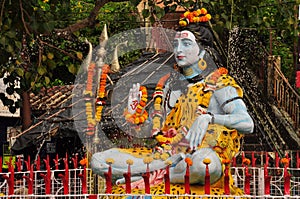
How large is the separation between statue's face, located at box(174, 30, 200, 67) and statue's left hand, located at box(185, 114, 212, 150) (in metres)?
0.57

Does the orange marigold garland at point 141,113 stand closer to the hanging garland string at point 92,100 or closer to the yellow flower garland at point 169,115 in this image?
the yellow flower garland at point 169,115

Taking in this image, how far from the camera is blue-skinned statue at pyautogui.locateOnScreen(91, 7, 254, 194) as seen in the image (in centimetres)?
668

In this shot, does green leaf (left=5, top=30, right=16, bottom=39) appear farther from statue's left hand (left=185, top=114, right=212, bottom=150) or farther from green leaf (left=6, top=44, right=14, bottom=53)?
statue's left hand (left=185, top=114, right=212, bottom=150)

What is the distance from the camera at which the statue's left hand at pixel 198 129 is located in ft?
21.9

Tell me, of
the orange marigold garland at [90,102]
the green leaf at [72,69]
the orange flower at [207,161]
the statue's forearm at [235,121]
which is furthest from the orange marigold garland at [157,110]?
the orange flower at [207,161]

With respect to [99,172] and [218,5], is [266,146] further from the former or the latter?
[99,172]

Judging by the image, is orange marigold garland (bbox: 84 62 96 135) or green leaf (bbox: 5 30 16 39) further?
orange marigold garland (bbox: 84 62 96 135)

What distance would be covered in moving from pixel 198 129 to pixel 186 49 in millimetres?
778

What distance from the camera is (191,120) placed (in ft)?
22.9

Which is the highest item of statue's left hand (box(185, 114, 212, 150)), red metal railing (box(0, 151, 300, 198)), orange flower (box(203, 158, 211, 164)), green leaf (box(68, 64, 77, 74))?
green leaf (box(68, 64, 77, 74))

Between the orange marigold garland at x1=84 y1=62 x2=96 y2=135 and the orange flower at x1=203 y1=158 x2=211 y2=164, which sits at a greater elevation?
the orange marigold garland at x1=84 y1=62 x2=96 y2=135

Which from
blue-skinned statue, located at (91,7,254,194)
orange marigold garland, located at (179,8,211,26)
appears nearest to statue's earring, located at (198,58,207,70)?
blue-skinned statue, located at (91,7,254,194)

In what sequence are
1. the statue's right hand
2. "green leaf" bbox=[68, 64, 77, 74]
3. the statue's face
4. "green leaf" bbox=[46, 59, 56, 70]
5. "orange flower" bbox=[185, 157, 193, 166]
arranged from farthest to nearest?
"green leaf" bbox=[46, 59, 56, 70], "green leaf" bbox=[68, 64, 77, 74], the statue's right hand, the statue's face, "orange flower" bbox=[185, 157, 193, 166]

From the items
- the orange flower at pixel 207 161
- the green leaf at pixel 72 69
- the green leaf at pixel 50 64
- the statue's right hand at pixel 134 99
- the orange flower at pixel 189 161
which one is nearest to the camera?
the orange flower at pixel 207 161
